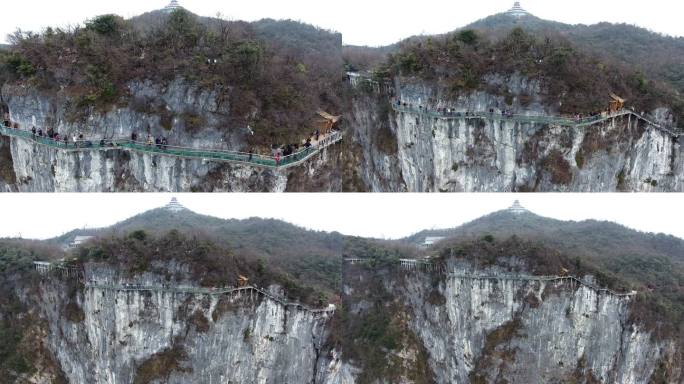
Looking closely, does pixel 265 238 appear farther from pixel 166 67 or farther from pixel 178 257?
pixel 166 67

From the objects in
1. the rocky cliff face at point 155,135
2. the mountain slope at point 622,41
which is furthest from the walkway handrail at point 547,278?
the rocky cliff face at point 155,135

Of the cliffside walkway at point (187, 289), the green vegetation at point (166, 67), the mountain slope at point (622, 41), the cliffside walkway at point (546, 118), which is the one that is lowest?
the cliffside walkway at point (187, 289)

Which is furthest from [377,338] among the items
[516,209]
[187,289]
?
[516,209]

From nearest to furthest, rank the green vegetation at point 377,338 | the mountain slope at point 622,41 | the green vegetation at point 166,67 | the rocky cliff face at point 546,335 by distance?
1. the green vegetation at point 166,67
2. the rocky cliff face at point 546,335
3. the mountain slope at point 622,41
4. the green vegetation at point 377,338

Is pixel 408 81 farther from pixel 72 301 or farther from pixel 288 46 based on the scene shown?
pixel 72 301

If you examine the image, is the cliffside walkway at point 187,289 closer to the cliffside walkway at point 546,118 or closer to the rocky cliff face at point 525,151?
the rocky cliff face at point 525,151

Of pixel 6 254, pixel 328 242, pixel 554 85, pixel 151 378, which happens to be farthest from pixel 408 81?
pixel 6 254
